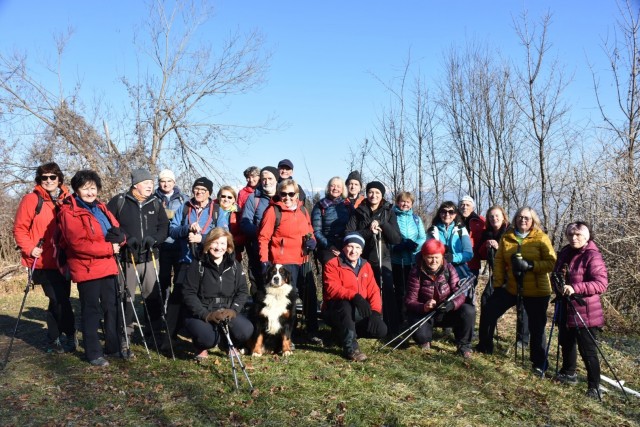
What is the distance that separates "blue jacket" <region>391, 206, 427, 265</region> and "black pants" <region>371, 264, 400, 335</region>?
0.32m

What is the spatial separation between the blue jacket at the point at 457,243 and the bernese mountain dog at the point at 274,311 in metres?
1.97

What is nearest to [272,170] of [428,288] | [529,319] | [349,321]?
[349,321]

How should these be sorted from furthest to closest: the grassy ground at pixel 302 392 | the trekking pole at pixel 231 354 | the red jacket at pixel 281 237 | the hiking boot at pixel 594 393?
the red jacket at pixel 281 237
the hiking boot at pixel 594 393
the trekking pole at pixel 231 354
the grassy ground at pixel 302 392

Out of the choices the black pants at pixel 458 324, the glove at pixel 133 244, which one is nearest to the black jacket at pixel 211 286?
the glove at pixel 133 244

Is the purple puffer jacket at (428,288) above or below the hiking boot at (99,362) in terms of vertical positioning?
above

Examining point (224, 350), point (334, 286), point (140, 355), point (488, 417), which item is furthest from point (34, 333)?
point (488, 417)

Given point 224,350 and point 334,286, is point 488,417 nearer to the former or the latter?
point 334,286

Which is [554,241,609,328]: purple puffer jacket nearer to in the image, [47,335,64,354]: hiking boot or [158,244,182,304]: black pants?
[158,244,182,304]: black pants

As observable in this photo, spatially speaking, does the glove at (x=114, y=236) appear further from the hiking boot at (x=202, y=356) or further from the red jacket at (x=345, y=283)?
the red jacket at (x=345, y=283)

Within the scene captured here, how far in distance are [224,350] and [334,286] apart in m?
1.41

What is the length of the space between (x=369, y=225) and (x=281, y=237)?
1110 millimetres

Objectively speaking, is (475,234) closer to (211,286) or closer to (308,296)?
(308,296)

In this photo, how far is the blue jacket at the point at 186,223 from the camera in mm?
6016

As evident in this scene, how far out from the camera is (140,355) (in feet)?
18.1
